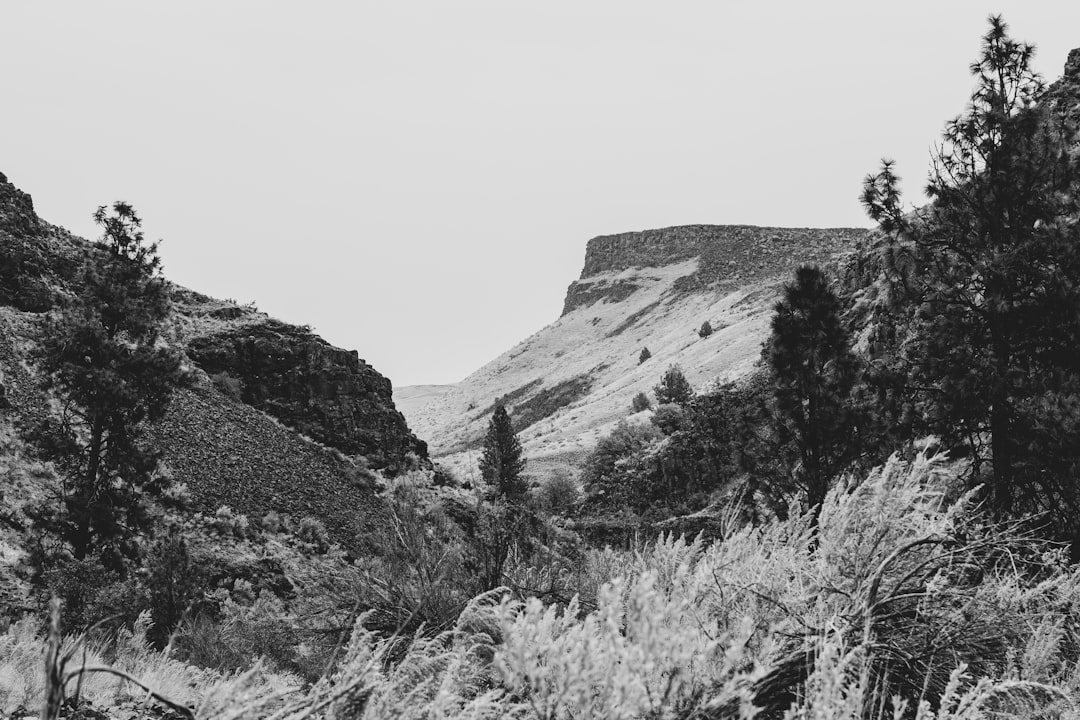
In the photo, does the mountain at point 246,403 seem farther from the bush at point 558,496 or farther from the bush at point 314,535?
the bush at point 558,496

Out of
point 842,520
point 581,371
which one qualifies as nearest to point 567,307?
point 581,371

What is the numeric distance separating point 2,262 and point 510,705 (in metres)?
31.3

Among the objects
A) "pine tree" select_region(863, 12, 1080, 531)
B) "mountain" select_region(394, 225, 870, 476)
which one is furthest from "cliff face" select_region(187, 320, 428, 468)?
"pine tree" select_region(863, 12, 1080, 531)

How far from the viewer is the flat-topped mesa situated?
11950 centimetres

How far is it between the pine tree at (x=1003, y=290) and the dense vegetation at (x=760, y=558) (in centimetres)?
4

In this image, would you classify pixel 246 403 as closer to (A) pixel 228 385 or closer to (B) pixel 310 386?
(A) pixel 228 385

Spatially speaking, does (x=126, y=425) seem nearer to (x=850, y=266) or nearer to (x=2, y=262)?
(x=2, y=262)

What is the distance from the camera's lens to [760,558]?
3938 mm

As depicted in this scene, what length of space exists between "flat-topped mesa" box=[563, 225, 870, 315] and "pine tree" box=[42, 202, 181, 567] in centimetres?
10400

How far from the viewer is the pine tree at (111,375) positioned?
1550 cm

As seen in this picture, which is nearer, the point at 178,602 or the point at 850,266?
the point at 178,602

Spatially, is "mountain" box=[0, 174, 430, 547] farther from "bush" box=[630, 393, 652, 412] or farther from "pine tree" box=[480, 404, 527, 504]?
"bush" box=[630, 393, 652, 412]

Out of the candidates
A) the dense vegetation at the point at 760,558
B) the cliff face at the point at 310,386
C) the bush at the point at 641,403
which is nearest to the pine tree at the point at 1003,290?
the dense vegetation at the point at 760,558

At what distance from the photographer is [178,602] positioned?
14039mm
